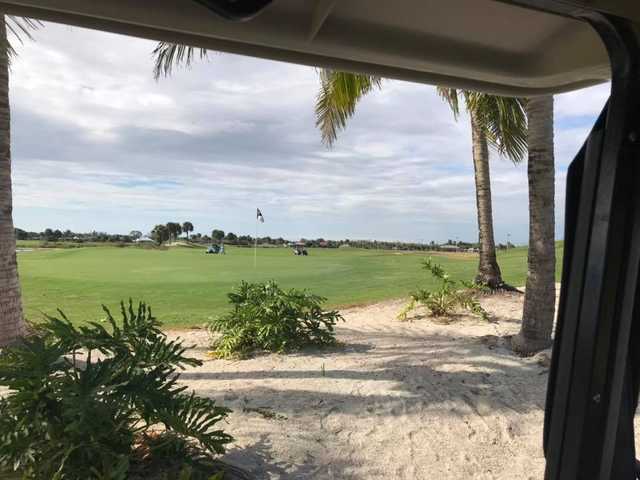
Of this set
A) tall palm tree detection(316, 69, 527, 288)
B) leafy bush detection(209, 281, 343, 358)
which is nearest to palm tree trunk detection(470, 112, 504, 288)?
tall palm tree detection(316, 69, 527, 288)

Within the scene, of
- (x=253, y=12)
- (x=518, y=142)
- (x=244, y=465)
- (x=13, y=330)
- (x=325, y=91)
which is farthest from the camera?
(x=518, y=142)

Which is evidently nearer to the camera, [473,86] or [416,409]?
[473,86]

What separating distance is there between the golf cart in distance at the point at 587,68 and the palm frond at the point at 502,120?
323 inches

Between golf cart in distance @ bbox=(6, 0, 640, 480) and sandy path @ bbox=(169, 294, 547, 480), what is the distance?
7.10 ft

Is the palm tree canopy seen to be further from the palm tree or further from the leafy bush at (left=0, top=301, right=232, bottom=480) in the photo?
the leafy bush at (left=0, top=301, right=232, bottom=480)

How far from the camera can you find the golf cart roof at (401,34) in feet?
3.64

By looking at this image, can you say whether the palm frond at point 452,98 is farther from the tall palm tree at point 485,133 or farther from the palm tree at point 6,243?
the palm tree at point 6,243

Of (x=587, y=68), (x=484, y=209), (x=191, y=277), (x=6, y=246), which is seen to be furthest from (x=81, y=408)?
(x=191, y=277)

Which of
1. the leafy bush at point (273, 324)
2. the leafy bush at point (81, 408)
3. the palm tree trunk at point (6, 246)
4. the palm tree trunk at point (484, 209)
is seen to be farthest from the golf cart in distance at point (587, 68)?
the palm tree trunk at point (484, 209)

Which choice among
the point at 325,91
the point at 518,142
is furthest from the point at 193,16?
the point at 518,142

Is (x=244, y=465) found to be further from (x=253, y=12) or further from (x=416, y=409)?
(x=253, y=12)

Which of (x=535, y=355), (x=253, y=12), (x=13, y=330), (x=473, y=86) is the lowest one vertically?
(x=13, y=330)

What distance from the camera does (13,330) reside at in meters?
5.61

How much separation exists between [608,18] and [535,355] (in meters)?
5.26
